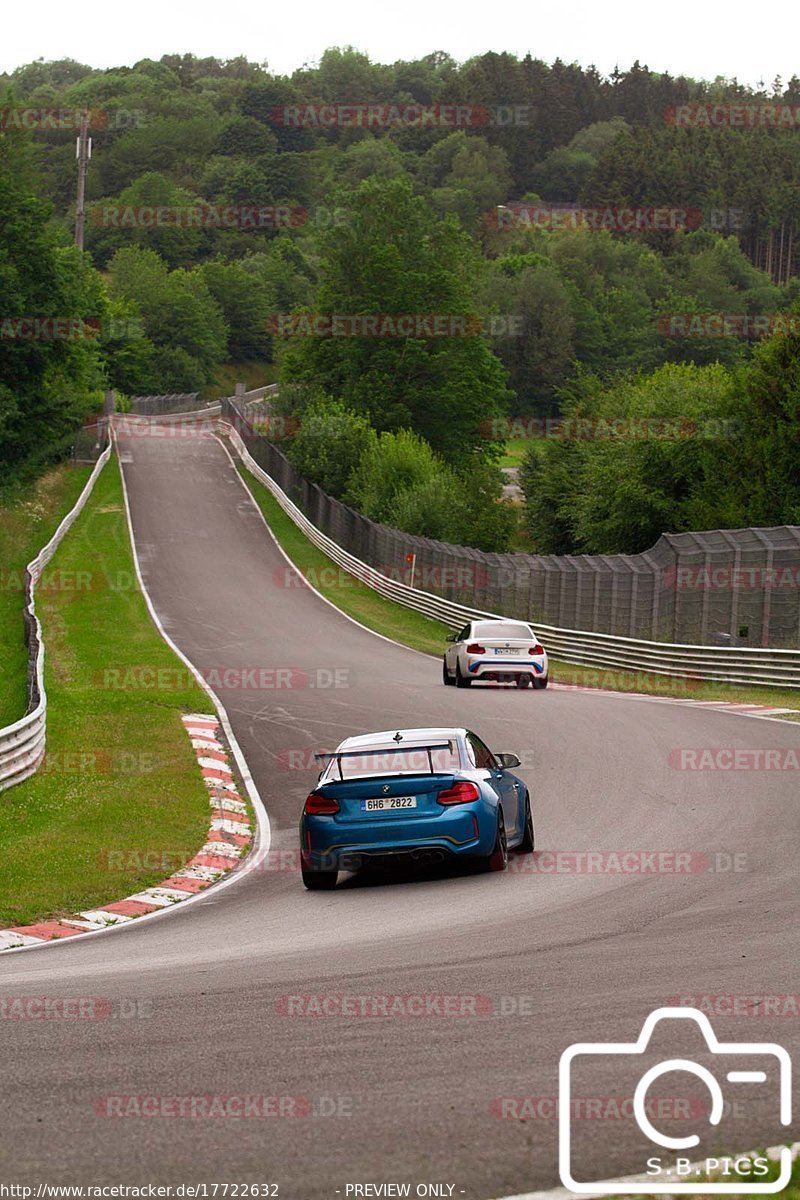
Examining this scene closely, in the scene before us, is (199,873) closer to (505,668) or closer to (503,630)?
(505,668)

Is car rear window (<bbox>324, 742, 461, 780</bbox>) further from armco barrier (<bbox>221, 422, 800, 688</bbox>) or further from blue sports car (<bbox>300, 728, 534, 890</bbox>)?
armco barrier (<bbox>221, 422, 800, 688</bbox>)

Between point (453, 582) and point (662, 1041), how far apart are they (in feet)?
142

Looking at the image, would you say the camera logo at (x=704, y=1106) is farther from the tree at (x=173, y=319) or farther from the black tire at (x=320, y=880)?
the tree at (x=173, y=319)

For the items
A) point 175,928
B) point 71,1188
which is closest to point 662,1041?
point 71,1188

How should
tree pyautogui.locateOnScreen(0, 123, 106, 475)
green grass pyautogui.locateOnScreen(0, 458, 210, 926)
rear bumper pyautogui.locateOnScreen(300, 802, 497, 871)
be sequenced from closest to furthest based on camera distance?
rear bumper pyautogui.locateOnScreen(300, 802, 497, 871), green grass pyautogui.locateOnScreen(0, 458, 210, 926), tree pyautogui.locateOnScreen(0, 123, 106, 475)

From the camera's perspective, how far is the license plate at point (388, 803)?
12656 mm

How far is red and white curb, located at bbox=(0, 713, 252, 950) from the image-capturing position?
11805 millimetres

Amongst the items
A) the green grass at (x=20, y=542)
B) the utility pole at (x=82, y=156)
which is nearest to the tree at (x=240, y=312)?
the utility pole at (x=82, y=156)

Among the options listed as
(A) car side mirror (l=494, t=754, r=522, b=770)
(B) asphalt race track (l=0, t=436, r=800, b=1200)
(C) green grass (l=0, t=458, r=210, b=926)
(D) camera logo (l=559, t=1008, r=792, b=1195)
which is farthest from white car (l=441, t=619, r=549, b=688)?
(D) camera logo (l=559, t=1008, r=792, b=1195)

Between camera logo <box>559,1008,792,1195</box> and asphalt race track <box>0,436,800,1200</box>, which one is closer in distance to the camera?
camera logo <box>559,1008,792,1195</box>

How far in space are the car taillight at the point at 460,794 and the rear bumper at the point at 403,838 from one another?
0.06 meters

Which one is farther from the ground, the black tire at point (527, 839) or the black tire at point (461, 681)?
the black tire at point (527, 839)

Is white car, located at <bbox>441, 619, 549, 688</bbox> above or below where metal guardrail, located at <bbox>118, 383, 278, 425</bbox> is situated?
above

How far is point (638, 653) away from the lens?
3519 cm
